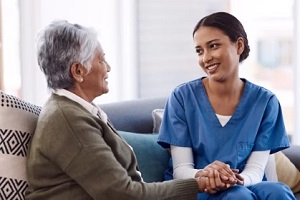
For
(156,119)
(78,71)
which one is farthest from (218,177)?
(156,119)

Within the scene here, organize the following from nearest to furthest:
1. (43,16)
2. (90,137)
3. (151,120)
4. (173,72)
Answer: (90,137)
(151,120)
(43,16)
(173,72)

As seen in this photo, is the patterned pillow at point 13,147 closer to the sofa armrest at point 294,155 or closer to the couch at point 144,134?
the couch at point 144,134

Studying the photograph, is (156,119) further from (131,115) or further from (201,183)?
(201,183)

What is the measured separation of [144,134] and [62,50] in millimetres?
762

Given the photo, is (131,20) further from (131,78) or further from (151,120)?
(151,120)

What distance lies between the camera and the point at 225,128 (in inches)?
86.5

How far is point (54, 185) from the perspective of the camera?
5.75 feet

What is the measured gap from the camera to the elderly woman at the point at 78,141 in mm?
1692

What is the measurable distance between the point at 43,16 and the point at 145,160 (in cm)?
131

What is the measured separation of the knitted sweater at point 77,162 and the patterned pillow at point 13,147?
4 cm

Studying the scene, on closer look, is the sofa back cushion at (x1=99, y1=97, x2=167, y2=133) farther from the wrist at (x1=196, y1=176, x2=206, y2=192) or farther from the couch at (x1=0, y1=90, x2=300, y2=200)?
the wrist at (x1=196, y1=176, x2=206, y2=192)

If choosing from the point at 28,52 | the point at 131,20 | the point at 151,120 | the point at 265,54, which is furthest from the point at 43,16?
the point at 265,54

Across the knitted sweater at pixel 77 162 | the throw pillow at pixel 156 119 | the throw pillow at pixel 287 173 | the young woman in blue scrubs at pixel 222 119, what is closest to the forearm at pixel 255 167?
the young woman in blue scrubs at pixel 222 119

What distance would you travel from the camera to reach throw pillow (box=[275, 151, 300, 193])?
7.95 feet
